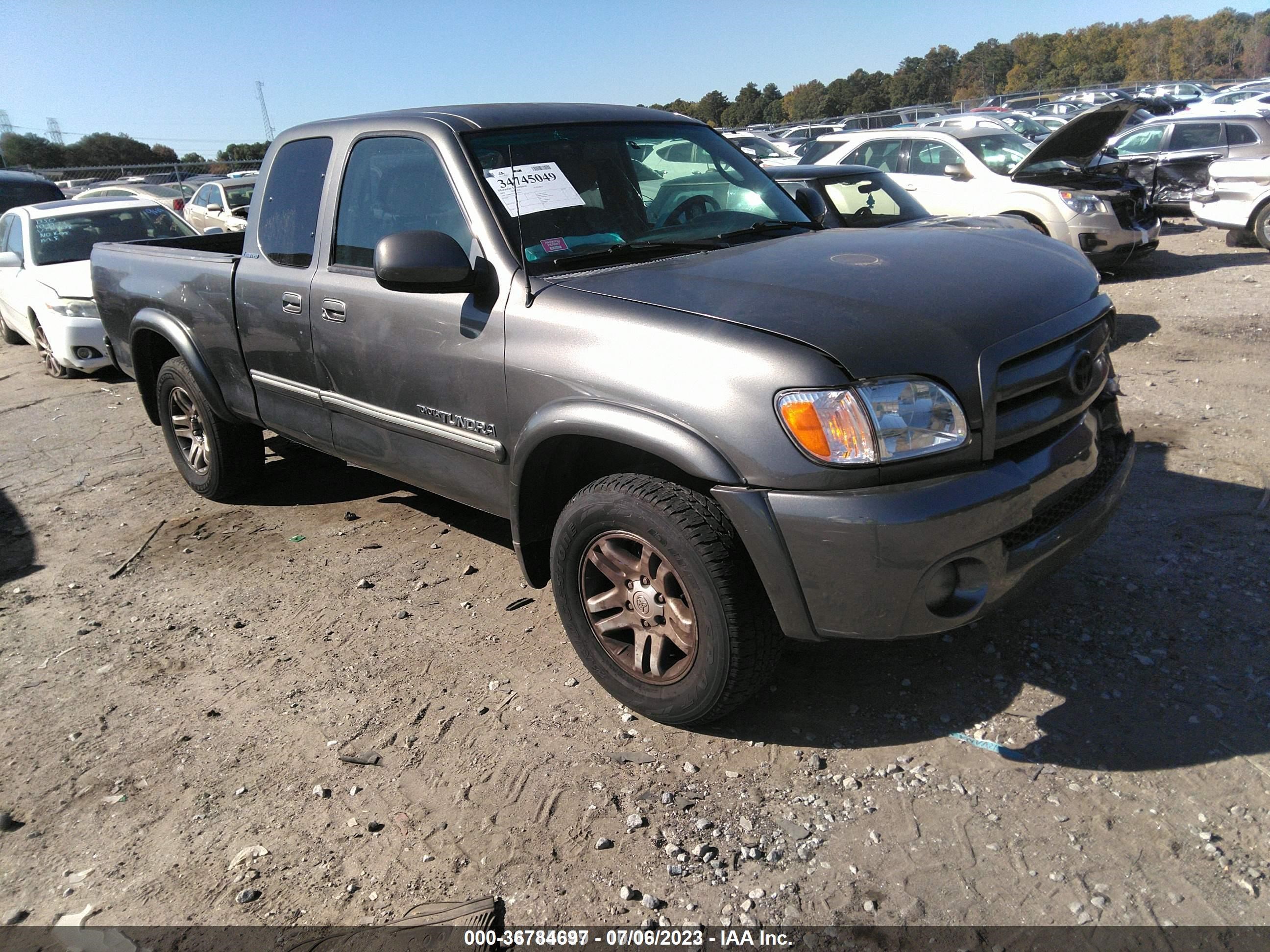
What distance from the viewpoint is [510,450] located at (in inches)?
123

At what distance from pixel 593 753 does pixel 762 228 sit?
2123mm

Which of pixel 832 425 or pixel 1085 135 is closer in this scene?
pixel 832 425

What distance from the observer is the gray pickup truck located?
238cm

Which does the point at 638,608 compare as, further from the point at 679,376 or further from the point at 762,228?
the point at 762,228

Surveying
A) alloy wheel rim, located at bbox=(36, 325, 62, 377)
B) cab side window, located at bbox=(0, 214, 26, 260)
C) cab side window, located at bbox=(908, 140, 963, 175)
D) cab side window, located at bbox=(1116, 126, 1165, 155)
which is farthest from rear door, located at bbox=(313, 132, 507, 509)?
cab side window, located at bbox=(1116, 126, 1165, 155)

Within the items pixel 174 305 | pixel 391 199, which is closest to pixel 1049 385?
pixel 391 199

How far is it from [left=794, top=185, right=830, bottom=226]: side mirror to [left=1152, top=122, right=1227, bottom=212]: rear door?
1125cm

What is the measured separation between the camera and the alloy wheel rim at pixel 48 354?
8.76 m

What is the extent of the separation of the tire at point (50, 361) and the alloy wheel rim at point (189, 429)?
432cm

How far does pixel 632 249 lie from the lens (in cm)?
327

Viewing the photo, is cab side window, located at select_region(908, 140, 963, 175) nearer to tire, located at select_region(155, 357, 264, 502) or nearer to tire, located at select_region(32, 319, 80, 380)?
tire, located at select_region(155, 357, 264, 502)

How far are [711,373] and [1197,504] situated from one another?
3.03m

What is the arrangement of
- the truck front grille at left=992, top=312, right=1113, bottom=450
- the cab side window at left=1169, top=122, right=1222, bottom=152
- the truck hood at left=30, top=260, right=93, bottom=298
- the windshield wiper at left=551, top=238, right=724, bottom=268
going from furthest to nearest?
the cab side window at left=1169, top=122, right=1222, bottom=152
the truck hood at left=30, top=260, right=93, bottom=298
the windshield wiper at left=551, top=238, right=724, bottom=268
the truck front grille at left=992, top=312, right=1113, bottom=450

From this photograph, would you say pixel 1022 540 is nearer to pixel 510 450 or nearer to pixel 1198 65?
pixel 510 450
